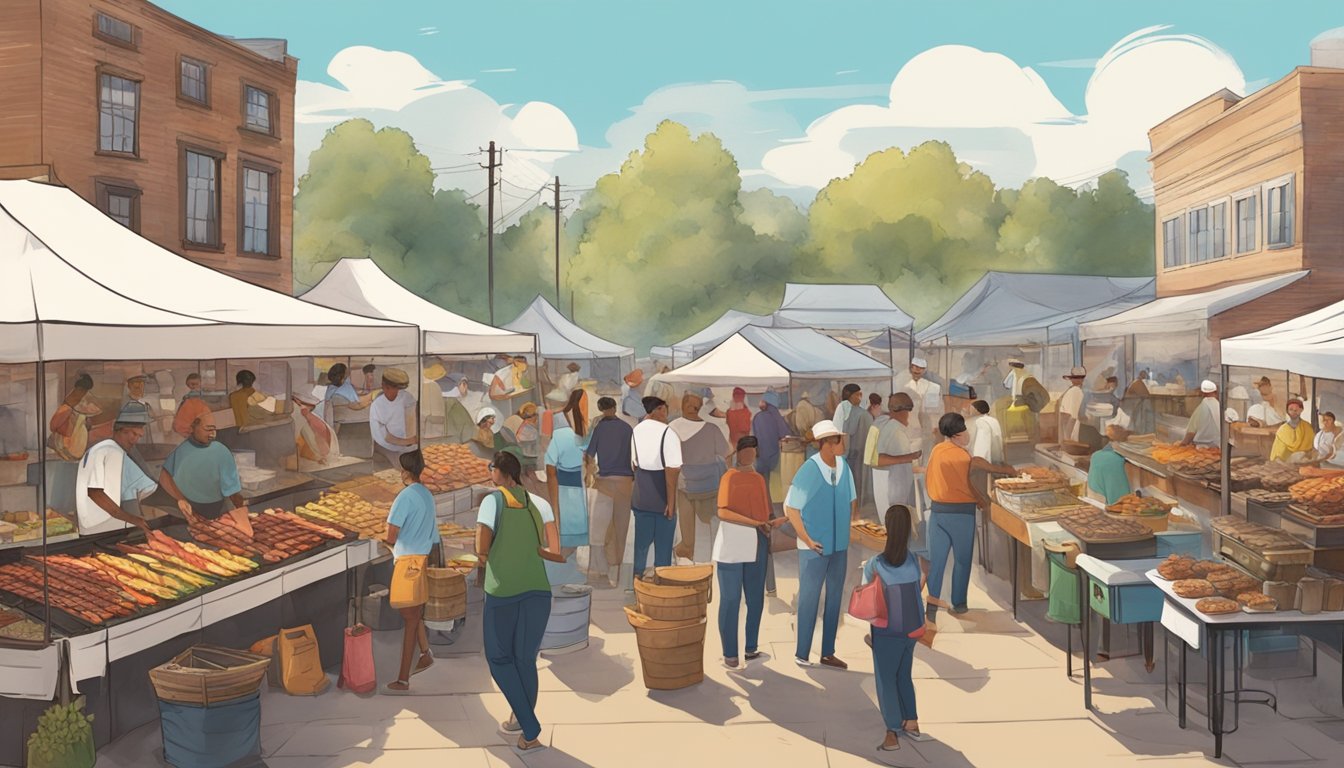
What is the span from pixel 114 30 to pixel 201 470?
61.3 ft

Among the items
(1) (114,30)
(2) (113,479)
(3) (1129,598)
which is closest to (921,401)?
(3) (1129,598)

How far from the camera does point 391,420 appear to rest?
42.7ft

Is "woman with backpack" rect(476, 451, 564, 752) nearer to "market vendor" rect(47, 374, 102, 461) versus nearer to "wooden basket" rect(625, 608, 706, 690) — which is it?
"wooden basket" rect(625, 608, 706, 690)

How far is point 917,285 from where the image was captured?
81.5m

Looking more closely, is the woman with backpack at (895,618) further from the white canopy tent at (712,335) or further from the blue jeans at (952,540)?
the white canopy tent at (712,335)

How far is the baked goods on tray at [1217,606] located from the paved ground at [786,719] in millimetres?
903

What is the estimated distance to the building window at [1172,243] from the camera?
30.6m

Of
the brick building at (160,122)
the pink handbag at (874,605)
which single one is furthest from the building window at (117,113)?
the pink handbag at (874,605)

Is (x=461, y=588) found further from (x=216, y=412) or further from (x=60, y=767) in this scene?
(x=216, y=412)

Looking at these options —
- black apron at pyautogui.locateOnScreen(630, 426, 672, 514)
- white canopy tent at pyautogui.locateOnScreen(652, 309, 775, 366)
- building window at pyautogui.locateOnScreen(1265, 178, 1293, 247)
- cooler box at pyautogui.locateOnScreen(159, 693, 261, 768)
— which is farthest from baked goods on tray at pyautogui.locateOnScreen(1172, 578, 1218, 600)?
white canopy tent at pyautogui.locateOnScreen(652, 309, 775, 366)

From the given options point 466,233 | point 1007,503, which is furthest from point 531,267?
point 1007,503

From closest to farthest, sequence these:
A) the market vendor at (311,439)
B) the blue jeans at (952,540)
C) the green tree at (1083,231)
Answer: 1. the blue jeans at (952,540)
2. the market vendor at (311,439)
3. the green tree at (1083,231)

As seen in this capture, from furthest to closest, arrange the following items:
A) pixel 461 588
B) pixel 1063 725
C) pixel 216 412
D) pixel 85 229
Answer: pixel 216 412 < pixel 461 588 < pixel 85 229 < pixel 1063 725

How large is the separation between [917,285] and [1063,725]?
76.4 m
